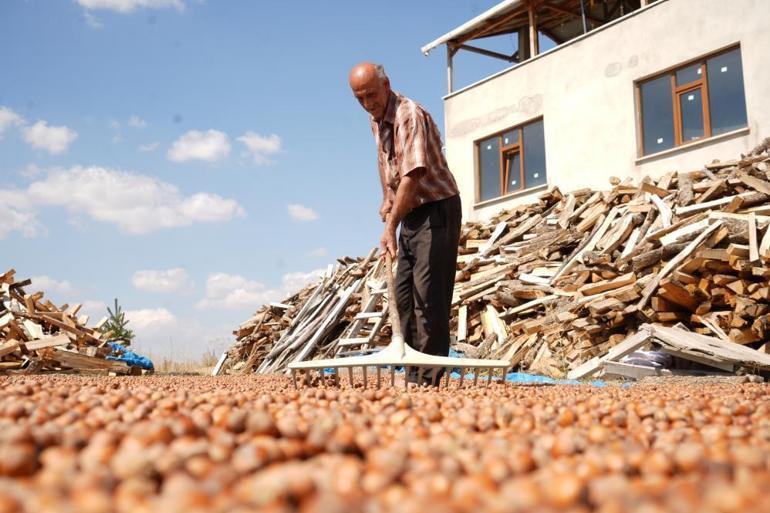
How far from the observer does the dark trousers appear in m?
3.79

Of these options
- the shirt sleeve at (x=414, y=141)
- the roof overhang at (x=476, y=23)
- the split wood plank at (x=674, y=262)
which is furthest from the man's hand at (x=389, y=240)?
the roof overhang at (x=476, y=23)

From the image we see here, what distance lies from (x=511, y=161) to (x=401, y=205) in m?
8.76

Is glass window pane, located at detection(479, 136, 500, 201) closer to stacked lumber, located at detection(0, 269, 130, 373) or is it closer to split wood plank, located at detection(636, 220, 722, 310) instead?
split wood plank, located at detection(636, 220, 722, 310)

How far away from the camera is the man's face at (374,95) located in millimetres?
3820

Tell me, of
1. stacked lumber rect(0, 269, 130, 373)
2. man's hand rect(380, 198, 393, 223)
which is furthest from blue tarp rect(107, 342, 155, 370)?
man's hand rect(380, 198, 393, 223)

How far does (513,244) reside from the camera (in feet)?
29.0

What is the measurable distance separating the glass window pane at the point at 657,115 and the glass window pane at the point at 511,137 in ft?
8.17

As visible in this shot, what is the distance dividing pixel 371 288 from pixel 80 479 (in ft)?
26.1

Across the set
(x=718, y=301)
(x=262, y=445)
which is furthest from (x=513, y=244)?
(x=262, y=445)

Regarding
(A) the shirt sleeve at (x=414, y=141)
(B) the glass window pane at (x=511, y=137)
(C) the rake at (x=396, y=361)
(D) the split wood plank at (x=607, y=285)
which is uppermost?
(B) the glass window pane at (x=511, y=137)

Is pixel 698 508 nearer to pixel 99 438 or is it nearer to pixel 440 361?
pixel 99 438

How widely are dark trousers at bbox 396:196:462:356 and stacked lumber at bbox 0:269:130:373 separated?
5450 mm

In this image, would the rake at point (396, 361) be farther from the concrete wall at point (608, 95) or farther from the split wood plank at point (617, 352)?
the concrete wall at point (608, 95)

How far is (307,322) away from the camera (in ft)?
31.4
